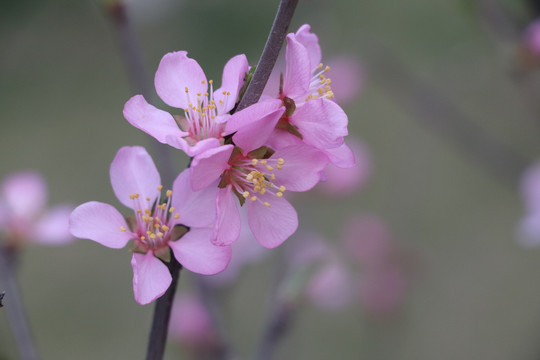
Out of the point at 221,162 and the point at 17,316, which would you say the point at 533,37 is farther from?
the point at 17,316

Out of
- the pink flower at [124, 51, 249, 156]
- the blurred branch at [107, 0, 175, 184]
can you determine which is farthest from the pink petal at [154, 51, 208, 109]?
the blurred branch at [107, 0, 175, 184]

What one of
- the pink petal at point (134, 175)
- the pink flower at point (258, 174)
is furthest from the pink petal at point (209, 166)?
the pink petal at point (134, 175)

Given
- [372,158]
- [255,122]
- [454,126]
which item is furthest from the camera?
[372,158]

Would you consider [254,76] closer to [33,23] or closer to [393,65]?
[393,65]

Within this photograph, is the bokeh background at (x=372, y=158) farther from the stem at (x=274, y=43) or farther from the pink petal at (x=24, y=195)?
the stem at (x=274, y=43)

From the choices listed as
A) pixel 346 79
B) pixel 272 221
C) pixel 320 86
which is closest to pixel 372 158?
pixel 346 79

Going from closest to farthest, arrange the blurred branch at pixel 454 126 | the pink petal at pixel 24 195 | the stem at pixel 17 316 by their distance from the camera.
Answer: the stem at pixel 17 316, the pink petal at pixel 24 195, the blurred branch at pixel 454 126
